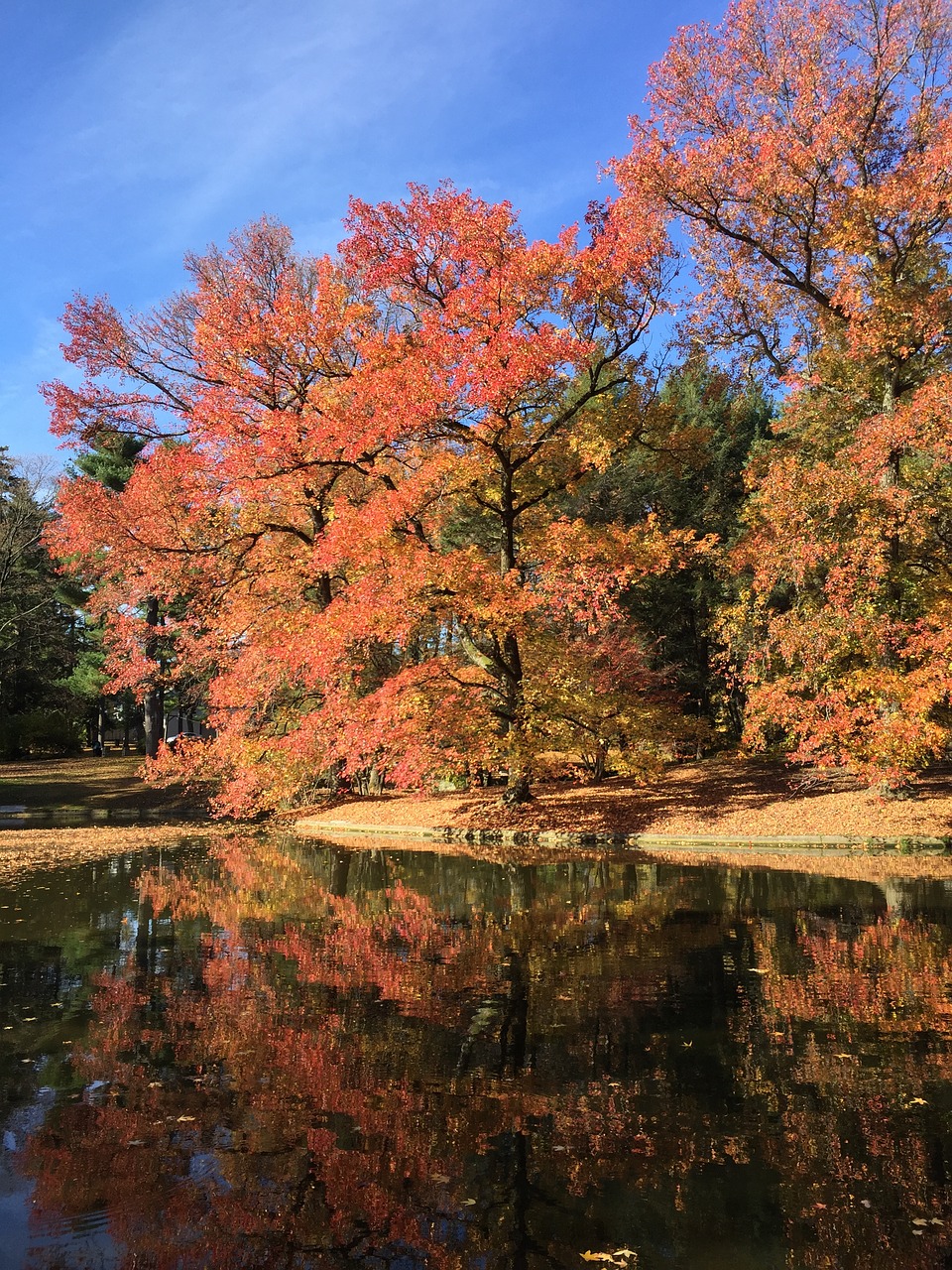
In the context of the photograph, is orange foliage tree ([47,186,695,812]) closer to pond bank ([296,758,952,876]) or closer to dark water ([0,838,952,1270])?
pond bank ([296,758,952,876])

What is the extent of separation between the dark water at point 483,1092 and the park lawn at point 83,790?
2194 cm

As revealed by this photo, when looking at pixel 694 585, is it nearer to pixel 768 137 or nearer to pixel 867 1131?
pixel 768 137

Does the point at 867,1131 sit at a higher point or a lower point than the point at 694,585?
lower

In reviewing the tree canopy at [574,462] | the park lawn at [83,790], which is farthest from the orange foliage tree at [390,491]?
the park lawn at [83,790]

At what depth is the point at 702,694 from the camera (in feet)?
101

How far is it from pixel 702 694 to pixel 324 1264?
28.7m

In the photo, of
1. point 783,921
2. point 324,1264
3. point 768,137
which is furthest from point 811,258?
point 324,1264

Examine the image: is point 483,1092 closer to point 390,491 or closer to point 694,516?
point 390,491

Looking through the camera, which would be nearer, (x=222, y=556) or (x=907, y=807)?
(x=907, y=807)

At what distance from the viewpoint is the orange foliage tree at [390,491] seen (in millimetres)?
17875

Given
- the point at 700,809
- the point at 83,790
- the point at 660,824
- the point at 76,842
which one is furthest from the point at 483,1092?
the point at 83,790

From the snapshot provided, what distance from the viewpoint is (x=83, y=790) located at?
3184 cm

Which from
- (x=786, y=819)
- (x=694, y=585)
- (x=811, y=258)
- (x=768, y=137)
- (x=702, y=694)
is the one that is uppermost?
(x=768, y=137)

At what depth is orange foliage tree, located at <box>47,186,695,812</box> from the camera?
58.6 feet
